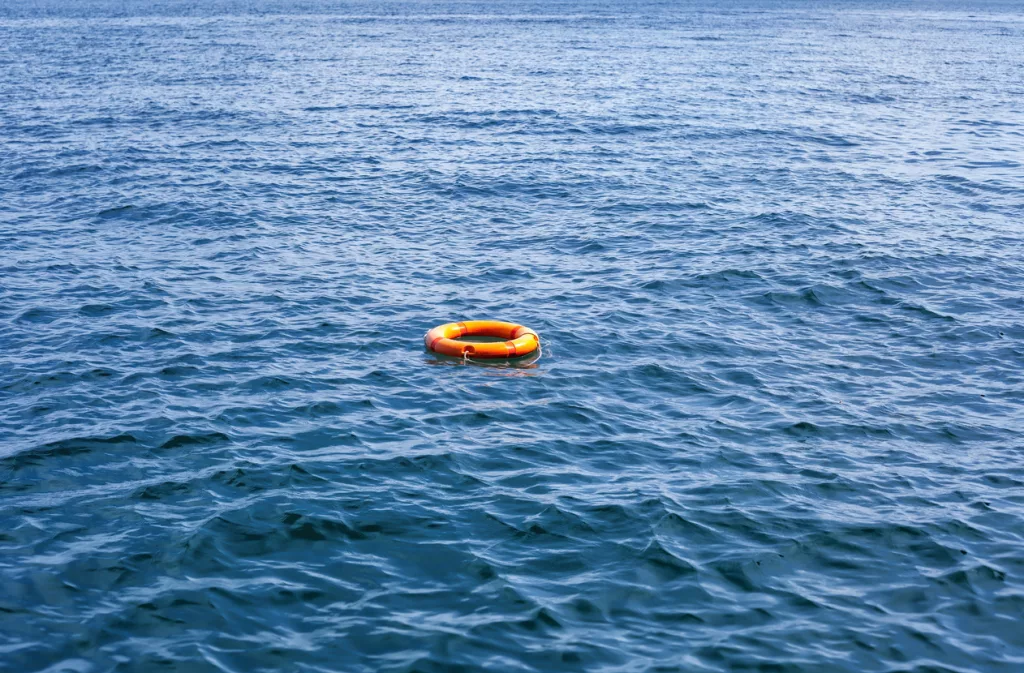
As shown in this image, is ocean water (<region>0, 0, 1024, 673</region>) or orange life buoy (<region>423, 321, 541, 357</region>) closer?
Result: ocean water (<region>0, 0, 1024, 673</region>)

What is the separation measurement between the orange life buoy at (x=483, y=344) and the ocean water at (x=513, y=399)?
0.30 metres

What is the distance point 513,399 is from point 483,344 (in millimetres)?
1691

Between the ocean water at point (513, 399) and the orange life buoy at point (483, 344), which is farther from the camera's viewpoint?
the orange life buoy at point (483, 344)

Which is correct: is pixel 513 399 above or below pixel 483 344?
below

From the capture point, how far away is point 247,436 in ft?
52.3

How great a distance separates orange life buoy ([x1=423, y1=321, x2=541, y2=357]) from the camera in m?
18.9

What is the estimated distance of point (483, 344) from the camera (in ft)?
62.3

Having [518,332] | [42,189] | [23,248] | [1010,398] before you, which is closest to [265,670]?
[518,332]

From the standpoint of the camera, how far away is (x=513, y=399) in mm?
17672

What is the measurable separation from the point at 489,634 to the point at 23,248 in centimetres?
1857

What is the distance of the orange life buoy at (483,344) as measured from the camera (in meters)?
18.9

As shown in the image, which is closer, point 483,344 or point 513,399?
point 513,399

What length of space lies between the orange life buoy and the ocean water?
30 cm

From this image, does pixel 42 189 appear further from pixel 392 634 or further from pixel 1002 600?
pixel 1002 600
